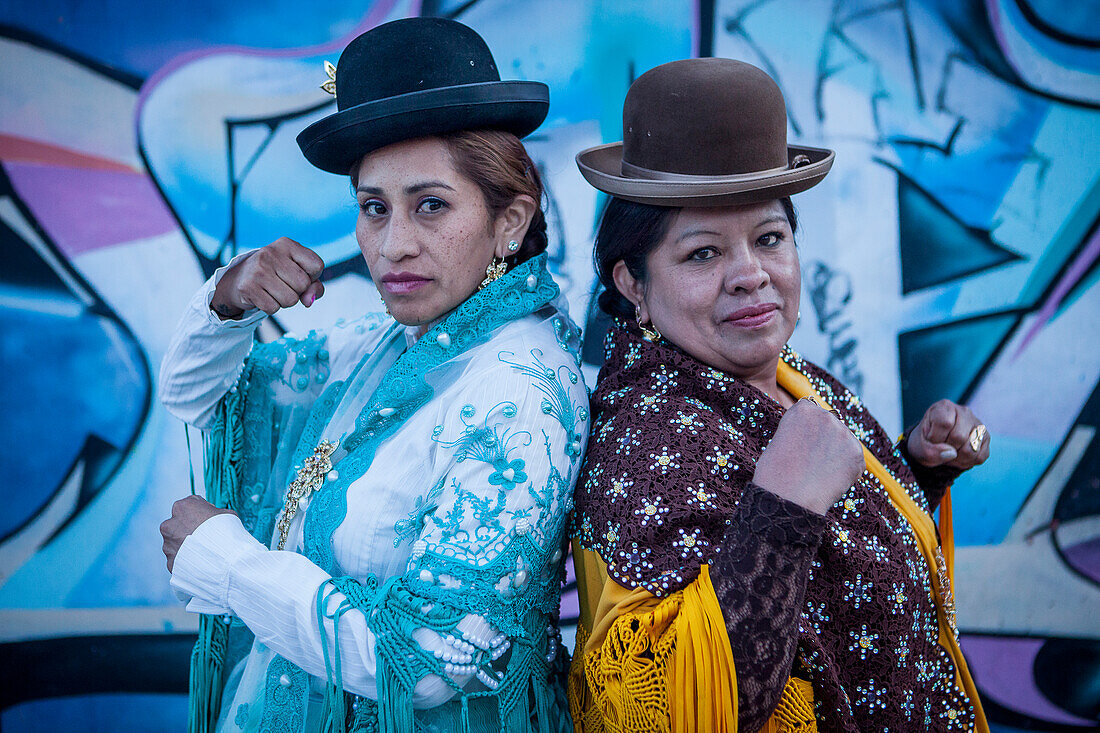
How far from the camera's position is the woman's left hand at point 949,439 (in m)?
2.15

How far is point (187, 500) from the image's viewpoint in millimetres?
1826

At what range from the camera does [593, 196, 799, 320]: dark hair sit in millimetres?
1807

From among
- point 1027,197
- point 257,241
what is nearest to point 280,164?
point 257,241

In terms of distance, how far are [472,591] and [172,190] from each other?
2.39 meters

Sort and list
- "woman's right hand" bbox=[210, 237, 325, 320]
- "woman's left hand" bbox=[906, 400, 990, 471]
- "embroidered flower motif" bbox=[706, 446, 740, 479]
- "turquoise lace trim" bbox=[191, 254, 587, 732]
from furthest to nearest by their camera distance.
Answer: "woman's left hand" bbox=[906, 400, 990, 471] < "woman's right hand" bbox=[210, 237, 325, 320] < "embroidered flower motif" bbox=[706, 446, 740, 479] < "turquoise lace trim" bbox=[191, 254, 587, 732]

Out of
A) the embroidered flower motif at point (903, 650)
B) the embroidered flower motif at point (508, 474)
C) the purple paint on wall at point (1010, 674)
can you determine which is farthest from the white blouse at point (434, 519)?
the purple paint on wall at point (1010, 674)

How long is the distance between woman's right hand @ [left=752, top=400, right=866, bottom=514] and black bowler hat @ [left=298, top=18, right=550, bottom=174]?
93 cm

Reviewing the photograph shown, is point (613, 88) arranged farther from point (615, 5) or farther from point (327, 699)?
Answer: point (327, 699)

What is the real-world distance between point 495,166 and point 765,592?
1.07m

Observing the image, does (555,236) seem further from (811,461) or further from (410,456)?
(811,461)

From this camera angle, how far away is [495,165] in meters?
1.86

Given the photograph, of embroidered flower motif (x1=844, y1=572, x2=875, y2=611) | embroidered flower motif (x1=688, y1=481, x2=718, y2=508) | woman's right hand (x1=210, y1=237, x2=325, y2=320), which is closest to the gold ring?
embroidered flower motif (x1=844, y1=572, x2=875, y2=611)

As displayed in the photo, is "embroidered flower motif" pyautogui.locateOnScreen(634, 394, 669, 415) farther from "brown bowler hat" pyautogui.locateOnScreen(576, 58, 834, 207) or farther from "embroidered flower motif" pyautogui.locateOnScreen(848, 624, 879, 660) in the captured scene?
"embroidered flower motif" pyautogui.locateOnScreen(848, 624, 879, 660)

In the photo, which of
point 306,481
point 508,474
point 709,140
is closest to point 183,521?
point 306,481
